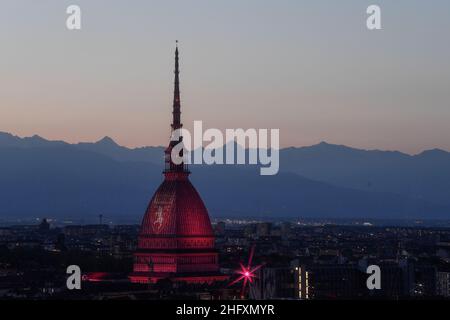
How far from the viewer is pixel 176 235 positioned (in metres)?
128

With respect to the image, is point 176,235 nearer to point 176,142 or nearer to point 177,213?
point 177,213

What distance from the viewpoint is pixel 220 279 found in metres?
123

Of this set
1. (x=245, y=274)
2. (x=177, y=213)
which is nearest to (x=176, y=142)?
(x=177, y=213)

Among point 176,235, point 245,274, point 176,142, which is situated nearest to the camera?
point 245,274

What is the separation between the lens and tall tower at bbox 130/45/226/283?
413 ft

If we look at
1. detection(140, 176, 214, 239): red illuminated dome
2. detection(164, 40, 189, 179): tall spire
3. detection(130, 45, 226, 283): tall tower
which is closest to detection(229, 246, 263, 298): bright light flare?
detection(130, 45, 226, 283): tall tower

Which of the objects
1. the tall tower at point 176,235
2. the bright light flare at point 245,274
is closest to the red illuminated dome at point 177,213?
the tall tower at point 176,235

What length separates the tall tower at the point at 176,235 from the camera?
413ft

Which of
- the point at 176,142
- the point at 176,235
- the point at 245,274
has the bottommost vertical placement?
the point at 245,274

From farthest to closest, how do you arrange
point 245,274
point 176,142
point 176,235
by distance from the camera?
point 176,235
point 176,142
point 245,274

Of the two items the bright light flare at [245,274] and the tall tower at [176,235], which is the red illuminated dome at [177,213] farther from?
the bright light flare at [245,274]
